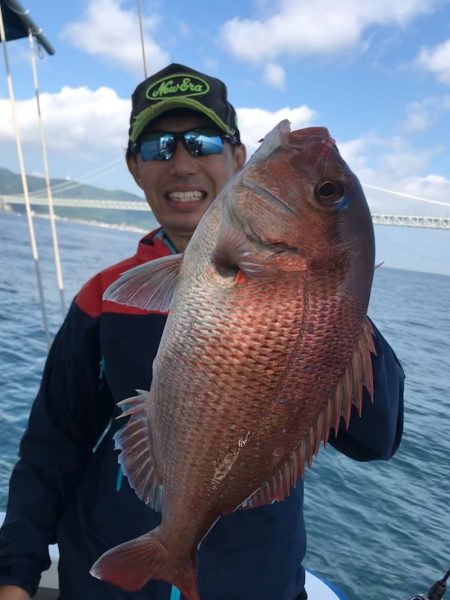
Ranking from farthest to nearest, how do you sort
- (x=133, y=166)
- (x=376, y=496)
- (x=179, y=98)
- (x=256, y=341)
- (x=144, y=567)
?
(x=376, y=496) → (x=133, y=166) → (x=179, y=98) → (x=144, y=567) → (x=256, y=341)

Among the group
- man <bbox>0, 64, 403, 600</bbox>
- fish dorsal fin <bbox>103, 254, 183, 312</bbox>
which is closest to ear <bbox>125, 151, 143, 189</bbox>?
man <bbox>0, 64, 403, 600</bbox>

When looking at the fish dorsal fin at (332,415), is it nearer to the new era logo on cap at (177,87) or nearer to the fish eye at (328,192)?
the fish eye at (328,192)

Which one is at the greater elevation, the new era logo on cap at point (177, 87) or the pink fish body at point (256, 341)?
the new era logo on cap at point (177, 87)

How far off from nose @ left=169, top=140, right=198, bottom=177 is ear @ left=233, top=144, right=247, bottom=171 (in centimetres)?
25

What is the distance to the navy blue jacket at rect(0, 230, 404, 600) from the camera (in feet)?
5.70

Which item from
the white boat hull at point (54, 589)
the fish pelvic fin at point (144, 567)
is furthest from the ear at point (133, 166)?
the white boat hull at point (54, 589)

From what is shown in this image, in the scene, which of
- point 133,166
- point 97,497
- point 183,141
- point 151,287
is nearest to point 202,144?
point 183,141

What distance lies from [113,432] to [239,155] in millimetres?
1206

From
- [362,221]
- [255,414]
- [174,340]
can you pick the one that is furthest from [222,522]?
[362,221]

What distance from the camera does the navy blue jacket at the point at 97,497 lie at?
1738mm

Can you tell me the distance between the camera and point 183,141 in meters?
1.95

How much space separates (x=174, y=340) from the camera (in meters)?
1.35

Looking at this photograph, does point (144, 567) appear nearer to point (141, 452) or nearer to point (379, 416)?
point (141, 452)

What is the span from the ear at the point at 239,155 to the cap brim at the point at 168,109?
16 cm
